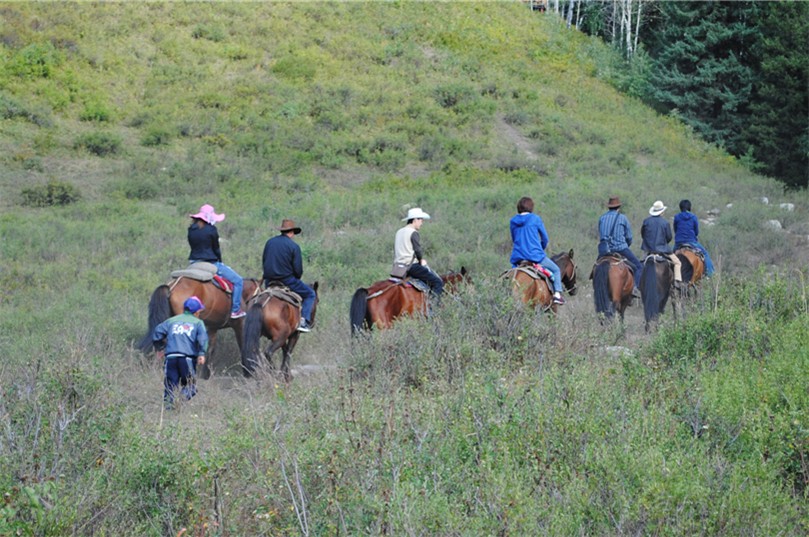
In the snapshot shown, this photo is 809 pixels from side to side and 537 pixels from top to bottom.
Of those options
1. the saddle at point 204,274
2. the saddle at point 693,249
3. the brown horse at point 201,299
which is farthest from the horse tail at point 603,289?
the saddle at point 204,274

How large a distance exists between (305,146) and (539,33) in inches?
942

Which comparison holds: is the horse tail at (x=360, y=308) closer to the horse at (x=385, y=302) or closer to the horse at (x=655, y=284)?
the horse at (x=385, y=302)

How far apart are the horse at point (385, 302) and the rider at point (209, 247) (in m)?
1.55

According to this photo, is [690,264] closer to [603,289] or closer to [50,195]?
[603,289]

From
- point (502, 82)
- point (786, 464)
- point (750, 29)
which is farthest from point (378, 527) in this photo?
point (750, 29)

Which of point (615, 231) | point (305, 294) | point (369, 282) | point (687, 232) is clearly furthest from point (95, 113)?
point (615, 231)

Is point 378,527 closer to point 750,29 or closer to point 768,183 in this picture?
point 768,183

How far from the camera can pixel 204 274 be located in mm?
11453

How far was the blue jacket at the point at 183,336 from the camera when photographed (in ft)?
32.0

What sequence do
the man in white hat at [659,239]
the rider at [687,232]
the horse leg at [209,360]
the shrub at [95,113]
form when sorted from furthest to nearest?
the shrub at [95,113]
the rider at [687,232]
the man in white hat at [659,239]
the horse leg at [209,360]

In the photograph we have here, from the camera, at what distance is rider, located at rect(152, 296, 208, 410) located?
9.74 metres

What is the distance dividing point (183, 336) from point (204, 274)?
70.5 inches

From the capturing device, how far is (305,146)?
96.7 feet

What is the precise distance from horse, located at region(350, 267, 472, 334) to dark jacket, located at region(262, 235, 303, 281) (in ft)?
2.91
